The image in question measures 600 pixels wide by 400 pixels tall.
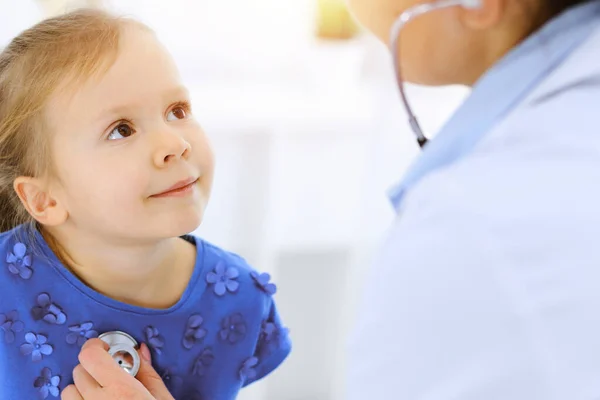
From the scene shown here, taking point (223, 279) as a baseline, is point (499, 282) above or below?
above

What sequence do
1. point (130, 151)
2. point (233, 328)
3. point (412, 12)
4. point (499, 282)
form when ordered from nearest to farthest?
1. point (499, 282)
2. point (412, 12)
3. point (130, 151)
4. point (233, 328)

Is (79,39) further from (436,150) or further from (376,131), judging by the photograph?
(376,131)

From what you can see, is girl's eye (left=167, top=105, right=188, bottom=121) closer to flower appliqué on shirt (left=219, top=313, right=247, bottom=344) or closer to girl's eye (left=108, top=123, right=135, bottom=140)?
girl's eye (left=108, top=123, right=135, bottom=140)

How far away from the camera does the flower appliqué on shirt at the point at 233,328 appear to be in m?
1.04

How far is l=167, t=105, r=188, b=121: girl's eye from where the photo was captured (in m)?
0.99

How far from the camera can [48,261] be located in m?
1.01

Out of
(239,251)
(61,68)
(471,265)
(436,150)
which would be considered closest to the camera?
(471,265)

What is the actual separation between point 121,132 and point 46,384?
11.6 inches

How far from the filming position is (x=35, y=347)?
0.97 metres

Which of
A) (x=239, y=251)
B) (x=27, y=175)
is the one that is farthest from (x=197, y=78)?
(x=27, y=175)

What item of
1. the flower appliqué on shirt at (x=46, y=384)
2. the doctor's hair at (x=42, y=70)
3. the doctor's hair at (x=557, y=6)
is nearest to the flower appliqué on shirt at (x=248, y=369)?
the flower appliqué on shirt at (x=46, y=384)

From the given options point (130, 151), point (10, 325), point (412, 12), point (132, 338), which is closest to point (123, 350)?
point (132, 338)

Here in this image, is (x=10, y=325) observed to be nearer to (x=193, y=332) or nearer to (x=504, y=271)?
(x=193, y=332)

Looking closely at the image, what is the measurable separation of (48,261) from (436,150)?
48 cm
